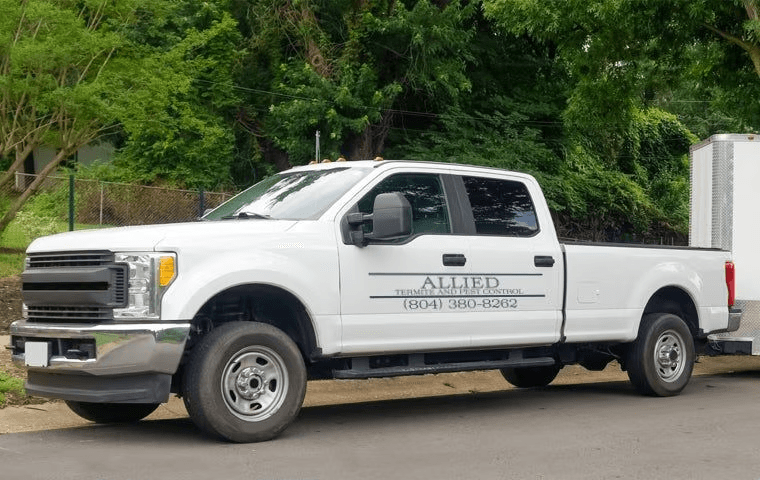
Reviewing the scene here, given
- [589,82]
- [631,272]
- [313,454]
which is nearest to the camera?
[313,454]

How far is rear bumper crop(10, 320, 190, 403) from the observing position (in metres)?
7.77

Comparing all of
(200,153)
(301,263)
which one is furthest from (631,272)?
(200,153)

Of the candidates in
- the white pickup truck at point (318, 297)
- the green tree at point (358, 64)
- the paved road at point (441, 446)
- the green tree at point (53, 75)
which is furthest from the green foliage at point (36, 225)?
the white pickup truck at point (318, 297)

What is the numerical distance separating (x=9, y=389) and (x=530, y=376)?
542 cm

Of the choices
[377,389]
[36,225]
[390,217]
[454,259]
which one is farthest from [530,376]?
[36,225]

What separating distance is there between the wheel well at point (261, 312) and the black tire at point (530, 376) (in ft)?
13.2

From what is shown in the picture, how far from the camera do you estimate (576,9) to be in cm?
1933

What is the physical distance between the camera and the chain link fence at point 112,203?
69.0 feet

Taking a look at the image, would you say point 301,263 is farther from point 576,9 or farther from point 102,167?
point 102,167

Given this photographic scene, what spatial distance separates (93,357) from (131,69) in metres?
11.1

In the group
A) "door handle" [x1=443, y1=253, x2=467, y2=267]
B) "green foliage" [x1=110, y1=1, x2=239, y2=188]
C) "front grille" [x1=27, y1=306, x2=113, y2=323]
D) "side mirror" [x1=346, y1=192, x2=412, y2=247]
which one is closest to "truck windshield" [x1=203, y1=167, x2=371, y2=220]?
"side mirror" [x1=346, y1=192, x2=412, y2=247]

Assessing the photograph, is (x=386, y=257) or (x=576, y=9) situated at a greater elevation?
(x=576, y=9)

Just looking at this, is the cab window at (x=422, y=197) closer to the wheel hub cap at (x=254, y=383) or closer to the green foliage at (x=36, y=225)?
the wheel hub cap at (x=254, y=383)

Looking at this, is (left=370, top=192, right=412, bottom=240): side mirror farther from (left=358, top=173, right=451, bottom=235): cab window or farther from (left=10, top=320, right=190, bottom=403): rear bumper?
(left=10, top=320, right=190, bottom=403): rear bumper
